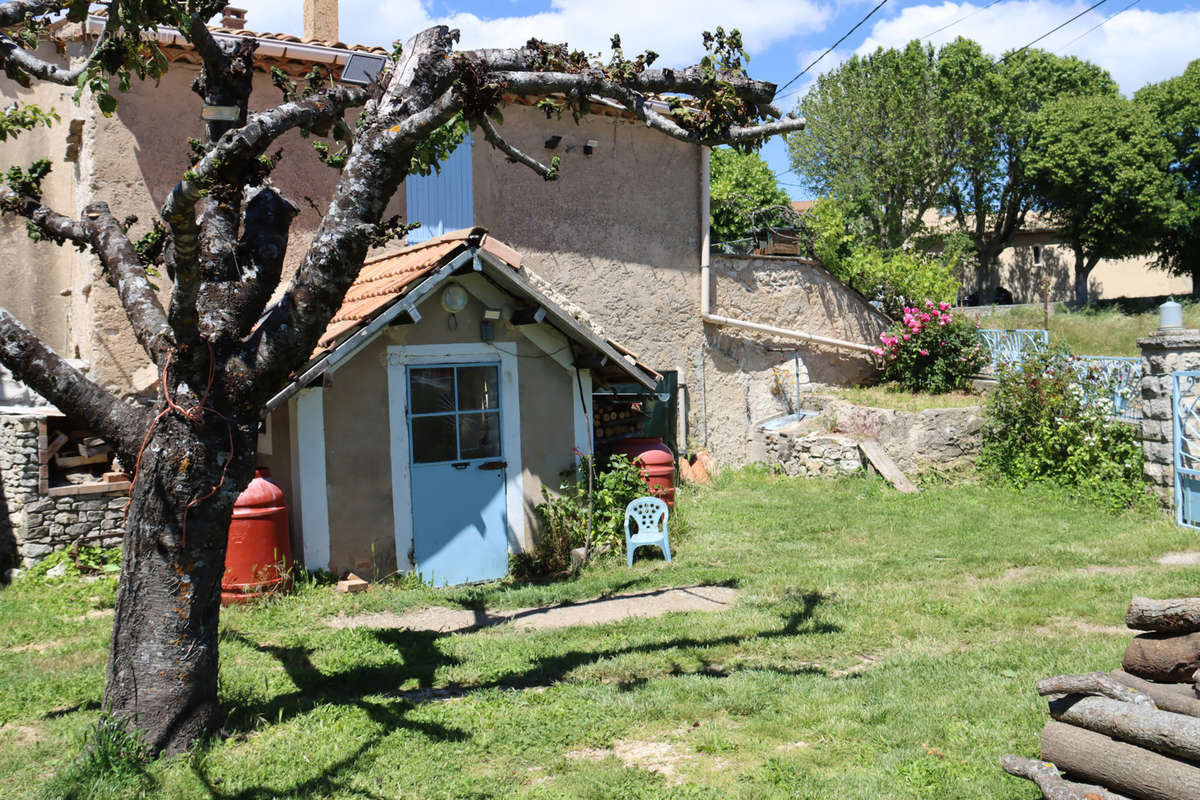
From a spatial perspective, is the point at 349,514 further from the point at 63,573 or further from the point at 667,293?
the point at 667,293

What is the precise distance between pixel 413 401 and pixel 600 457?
221cm

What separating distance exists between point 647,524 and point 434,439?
7.77 ft

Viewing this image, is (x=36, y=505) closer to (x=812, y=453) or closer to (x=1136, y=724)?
(x=1136, y=724)

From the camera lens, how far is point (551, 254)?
41.8 ft

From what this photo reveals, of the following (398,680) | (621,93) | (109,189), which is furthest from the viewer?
(109,189)

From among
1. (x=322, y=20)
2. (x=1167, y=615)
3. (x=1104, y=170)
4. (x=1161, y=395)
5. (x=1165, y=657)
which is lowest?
(x=1165, y=657)

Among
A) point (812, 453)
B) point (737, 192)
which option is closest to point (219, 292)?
point (812, 453)

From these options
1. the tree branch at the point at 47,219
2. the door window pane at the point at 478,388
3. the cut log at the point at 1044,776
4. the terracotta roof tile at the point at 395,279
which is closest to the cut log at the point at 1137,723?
the cut log at the point at 1044,776

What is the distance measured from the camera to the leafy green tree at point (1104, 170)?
31.1m

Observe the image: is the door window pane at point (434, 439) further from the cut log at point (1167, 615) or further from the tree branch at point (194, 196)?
the cut log at point (1167, 615)

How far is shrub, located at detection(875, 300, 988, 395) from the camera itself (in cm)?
1441

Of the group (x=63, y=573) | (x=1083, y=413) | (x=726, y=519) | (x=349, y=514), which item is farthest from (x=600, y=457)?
(x=1083, y=413)

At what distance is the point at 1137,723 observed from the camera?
124 inches

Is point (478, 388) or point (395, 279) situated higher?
point (395, 279)
